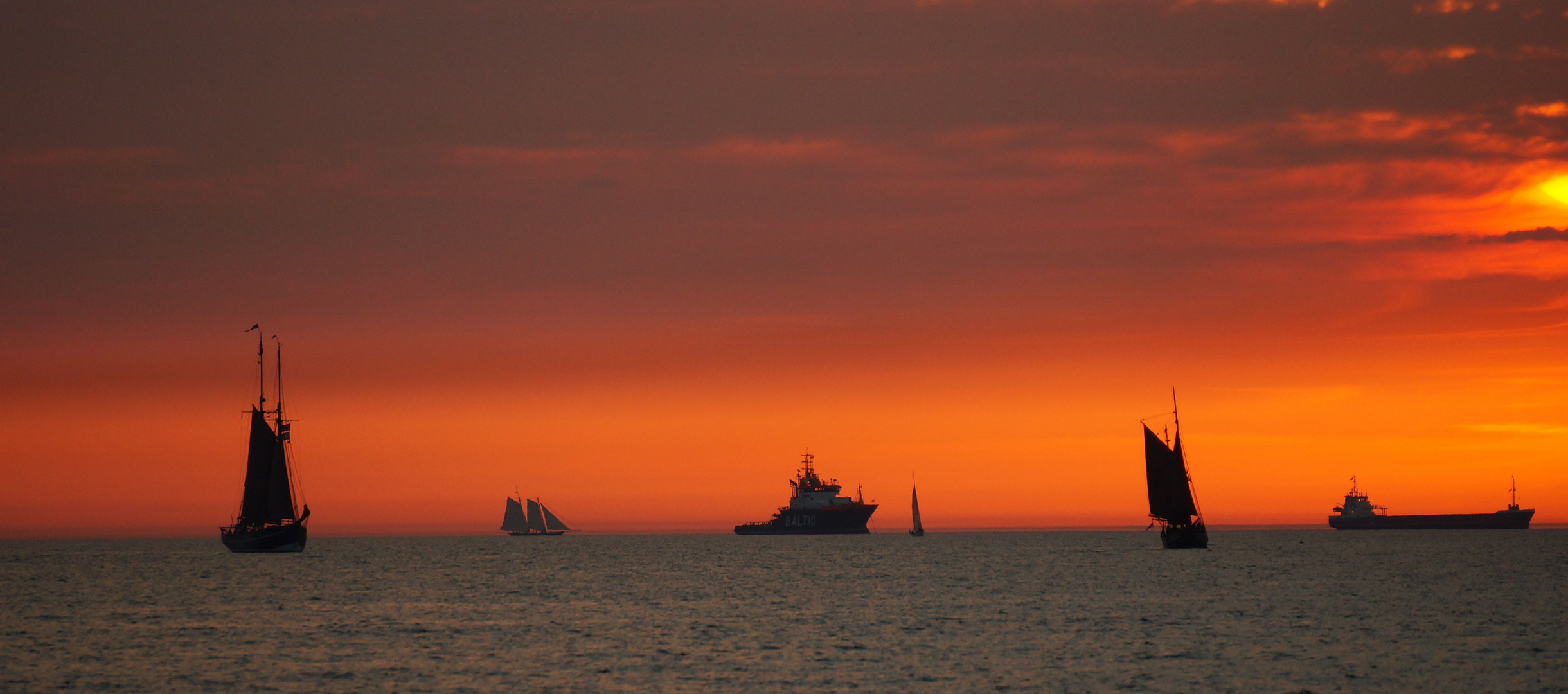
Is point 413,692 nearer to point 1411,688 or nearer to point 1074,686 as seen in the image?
point 1074,686

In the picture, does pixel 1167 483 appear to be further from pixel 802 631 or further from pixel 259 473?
pixel 259 473

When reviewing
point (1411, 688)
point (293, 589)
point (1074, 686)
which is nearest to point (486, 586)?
point (293, 589)

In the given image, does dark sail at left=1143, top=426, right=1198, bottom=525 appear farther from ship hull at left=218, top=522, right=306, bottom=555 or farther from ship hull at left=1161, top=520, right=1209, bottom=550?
ship hull at left=218, top=522, right=306, bottom=555

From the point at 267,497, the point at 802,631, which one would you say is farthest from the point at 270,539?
the point at 802,631

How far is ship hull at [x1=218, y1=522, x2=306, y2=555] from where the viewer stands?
129375mm

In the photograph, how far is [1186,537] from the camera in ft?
427

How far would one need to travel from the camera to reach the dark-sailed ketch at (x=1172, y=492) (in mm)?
120062

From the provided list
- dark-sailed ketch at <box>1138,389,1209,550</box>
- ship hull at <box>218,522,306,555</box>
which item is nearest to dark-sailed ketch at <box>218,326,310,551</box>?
ship hull at <box>218,522,306,555</box>

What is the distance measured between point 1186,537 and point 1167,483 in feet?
32.3

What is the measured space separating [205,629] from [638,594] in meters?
31.9

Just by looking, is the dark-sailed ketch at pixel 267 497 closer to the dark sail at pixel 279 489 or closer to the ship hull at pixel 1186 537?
the dark sail at pixel 279 489

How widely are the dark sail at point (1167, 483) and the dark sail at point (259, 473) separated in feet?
279

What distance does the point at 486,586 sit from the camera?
9719 centimetres

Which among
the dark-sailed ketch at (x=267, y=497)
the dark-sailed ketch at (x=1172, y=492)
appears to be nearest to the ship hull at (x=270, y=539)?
the dark-sailed ketch at (x=267, y=497)
